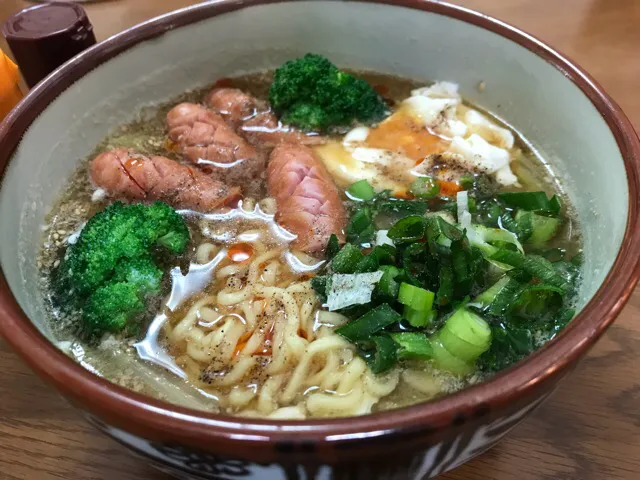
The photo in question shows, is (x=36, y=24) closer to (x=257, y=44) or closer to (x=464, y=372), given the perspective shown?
(x=257, y=44)

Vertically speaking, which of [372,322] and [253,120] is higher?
[253,120]

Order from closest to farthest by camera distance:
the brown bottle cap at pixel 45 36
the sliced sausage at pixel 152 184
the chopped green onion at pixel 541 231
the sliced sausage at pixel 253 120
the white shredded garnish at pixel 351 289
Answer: the white shredded garnish at pixel 351 289 → the chopped green onion at pixel 541 231 → the sliced sausage at pixel 152 184 → the brown bottle cap at pixel 45 36 → the sliced sausage at pixel 253 120

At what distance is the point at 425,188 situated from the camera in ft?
5.51

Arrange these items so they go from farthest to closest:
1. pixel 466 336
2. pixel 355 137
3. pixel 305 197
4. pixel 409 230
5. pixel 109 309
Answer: pixel 355 137
pixel 305 197
pixel 409 230
pixel 109 309
pixel 466 336

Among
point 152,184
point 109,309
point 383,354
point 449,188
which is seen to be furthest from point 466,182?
point 109,309

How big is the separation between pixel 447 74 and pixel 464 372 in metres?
1.12

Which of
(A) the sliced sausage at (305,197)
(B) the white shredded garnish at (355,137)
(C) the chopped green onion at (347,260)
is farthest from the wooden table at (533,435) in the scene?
(B) the white shredded garnish at (355,137)

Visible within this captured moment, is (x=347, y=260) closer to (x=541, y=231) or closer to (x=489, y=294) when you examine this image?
(x=489, y=294)

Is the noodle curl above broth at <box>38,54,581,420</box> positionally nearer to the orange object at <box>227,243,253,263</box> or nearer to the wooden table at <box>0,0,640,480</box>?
the orange object at <box>227,243,253,263</box>

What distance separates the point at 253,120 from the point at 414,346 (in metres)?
1.03

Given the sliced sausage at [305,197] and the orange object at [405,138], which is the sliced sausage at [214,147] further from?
the orange object at [405,138]

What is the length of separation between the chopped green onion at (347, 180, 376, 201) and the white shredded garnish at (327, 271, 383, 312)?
0.40 meters

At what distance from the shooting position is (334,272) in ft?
4.55

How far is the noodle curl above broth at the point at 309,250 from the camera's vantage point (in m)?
1.23
